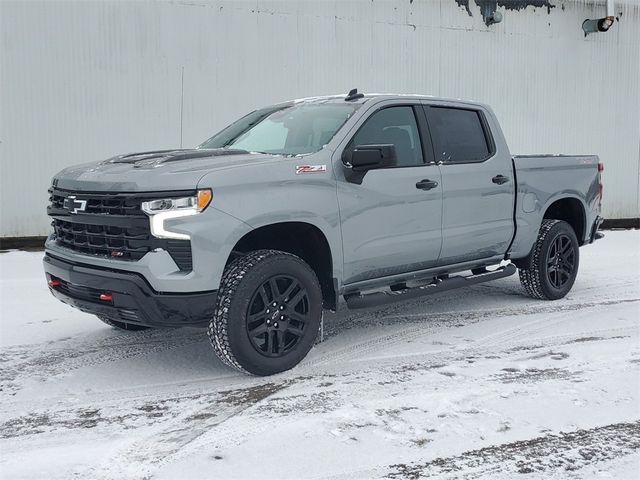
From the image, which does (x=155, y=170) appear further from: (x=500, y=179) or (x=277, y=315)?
(x=500, y=179)

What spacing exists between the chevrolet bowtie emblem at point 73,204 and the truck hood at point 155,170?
0.07 meters

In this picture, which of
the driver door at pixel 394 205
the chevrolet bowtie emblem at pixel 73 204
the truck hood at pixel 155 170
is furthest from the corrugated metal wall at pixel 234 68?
the chevrolet bowtie emblem at pixel 73 204

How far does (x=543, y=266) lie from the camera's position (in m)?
6.89

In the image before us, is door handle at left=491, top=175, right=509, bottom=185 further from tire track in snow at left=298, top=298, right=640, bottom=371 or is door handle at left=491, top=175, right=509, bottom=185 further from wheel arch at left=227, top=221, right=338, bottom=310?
wheel arch at left=227, top=221, right=338, bottom=310

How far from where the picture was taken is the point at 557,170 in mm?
6922

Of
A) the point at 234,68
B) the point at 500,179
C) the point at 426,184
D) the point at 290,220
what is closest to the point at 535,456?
the point at 290,220

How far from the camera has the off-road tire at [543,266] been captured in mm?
6867

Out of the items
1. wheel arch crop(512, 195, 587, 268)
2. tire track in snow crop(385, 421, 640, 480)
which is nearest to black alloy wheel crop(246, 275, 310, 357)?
tire track in snow crop(385, 421, 640, 480)

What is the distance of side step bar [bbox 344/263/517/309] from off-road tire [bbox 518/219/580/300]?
34 cm

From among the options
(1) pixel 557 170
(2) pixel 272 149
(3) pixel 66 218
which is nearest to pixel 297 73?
(1) pixel 557 170

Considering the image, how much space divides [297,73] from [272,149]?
6.90m

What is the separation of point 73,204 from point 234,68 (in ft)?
23.7

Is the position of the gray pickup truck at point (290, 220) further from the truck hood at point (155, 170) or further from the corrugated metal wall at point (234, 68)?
the corrugated metal wall at point (234, 68)

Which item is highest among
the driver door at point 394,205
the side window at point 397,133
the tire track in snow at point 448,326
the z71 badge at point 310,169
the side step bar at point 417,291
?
the side window at point 397,133
